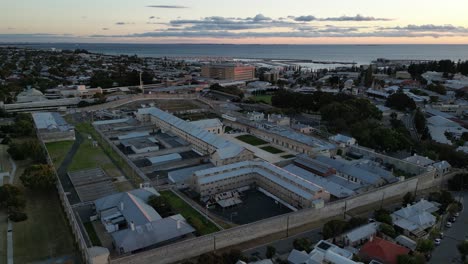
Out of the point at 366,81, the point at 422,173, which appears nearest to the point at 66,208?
the point at 422,173

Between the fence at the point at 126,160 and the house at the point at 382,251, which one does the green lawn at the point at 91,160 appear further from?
the house at the point at 382,251

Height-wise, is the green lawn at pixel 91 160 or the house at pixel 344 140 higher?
the house at pixel 344 140

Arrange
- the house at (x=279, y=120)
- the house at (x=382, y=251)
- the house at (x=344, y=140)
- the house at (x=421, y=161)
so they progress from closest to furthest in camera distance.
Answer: the house at (x=382, y=251)
the house at (x=421, y=161)
the house at (x=344, y=140)
the house at (x=279, y=120)

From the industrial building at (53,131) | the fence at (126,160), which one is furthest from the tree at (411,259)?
the industrial building at (53,131)

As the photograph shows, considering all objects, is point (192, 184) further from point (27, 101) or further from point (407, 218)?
point (27, 101)

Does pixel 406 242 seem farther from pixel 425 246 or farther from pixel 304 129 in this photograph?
pixel 304 129

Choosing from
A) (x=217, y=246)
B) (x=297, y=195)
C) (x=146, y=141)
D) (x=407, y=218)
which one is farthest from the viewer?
(x=146, y=141)

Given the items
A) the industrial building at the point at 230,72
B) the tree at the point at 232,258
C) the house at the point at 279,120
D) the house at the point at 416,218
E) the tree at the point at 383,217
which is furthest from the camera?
the industrial building at the point at 230,72

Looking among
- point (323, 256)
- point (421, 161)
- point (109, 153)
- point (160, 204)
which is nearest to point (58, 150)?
point (109, 153)
